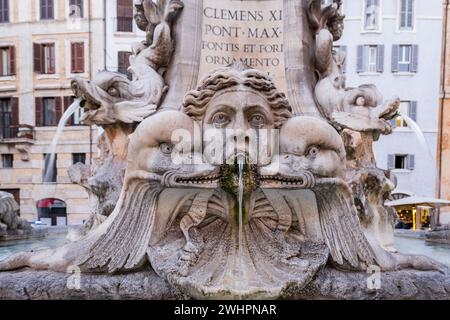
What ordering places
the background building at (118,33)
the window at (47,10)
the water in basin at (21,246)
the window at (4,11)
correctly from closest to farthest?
1. the water in basin at (21,246)
2. the background building at (118,33)
3. the window at (47,10)
4. the window at (4,11)

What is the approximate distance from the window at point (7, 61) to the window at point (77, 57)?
10.0ft

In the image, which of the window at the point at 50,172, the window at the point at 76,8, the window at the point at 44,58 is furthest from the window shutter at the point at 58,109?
the window at the point at 76,8

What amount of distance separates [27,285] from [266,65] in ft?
8.95

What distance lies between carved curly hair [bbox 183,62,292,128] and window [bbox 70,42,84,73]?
19.3 m

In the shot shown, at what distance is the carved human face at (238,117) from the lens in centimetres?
277

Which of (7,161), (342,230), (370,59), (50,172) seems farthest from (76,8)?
(342,230)

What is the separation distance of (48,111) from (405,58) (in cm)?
1706

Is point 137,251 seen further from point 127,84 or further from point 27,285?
point 127,84

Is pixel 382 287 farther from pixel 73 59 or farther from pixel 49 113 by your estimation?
pixel 73 59

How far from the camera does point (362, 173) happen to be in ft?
13.3

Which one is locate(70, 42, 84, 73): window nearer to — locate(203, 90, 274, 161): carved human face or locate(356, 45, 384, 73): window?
locate(356, 45, 384, 73): window

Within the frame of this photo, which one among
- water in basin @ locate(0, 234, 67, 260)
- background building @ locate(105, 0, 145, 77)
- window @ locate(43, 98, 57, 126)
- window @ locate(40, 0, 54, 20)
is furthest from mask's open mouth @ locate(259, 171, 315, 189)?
window @ locate(40, 0, 54, 20)

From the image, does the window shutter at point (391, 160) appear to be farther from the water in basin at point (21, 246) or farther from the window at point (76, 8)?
the water in basin at point (21, 246)

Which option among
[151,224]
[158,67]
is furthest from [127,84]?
[151,224]
